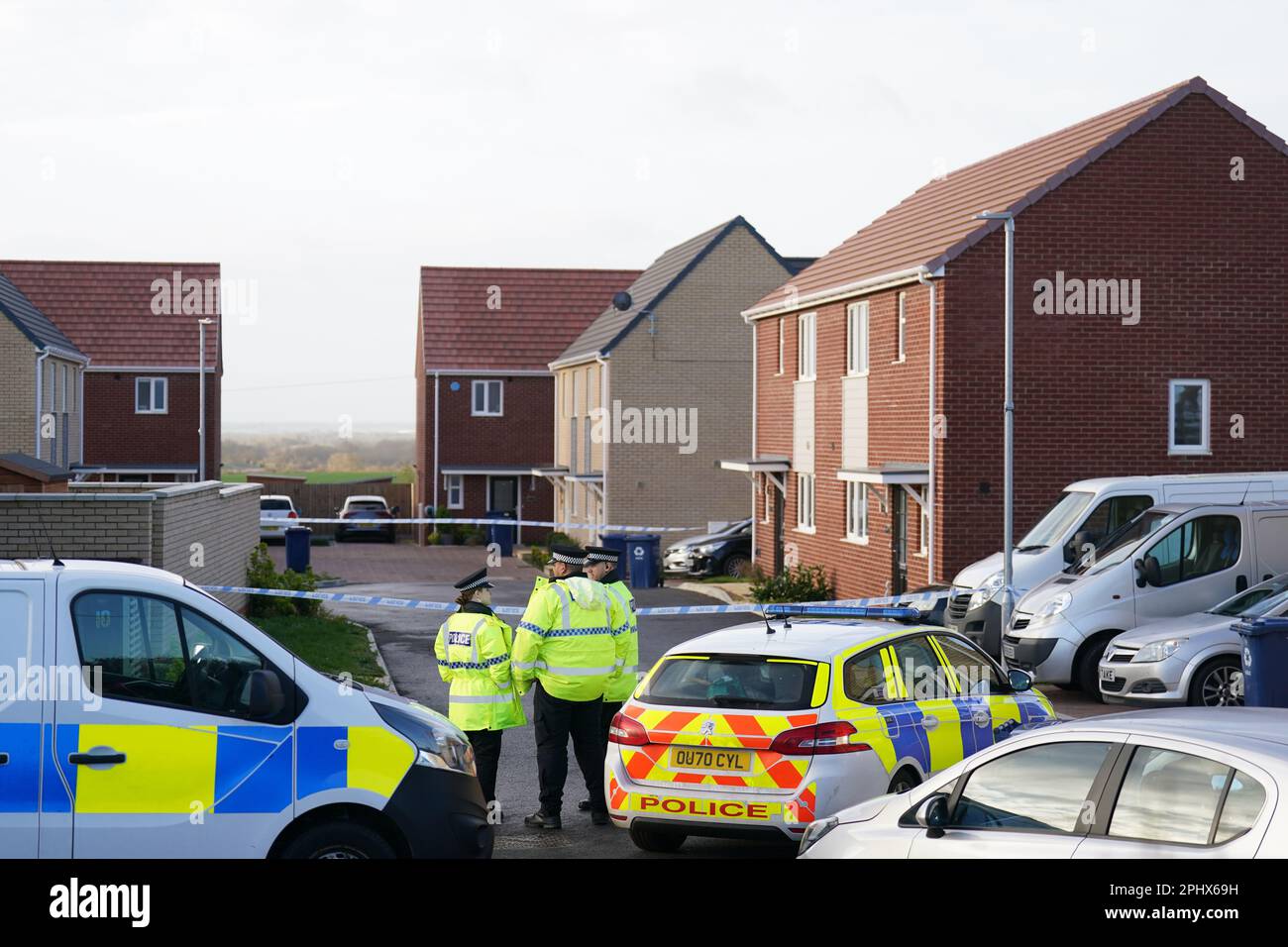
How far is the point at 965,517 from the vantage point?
23547 mm

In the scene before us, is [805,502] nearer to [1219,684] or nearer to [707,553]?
[707,553]

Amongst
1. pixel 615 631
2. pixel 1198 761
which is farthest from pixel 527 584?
pixel 1198 761

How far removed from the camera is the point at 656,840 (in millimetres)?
10266

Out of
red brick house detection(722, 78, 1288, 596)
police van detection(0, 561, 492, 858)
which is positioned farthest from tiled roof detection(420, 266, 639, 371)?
police van detection(0, 561, 492, 858)

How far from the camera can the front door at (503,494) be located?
5888cm

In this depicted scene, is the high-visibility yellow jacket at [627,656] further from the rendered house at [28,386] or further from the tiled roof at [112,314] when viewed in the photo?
the tiled roof at [112,314]

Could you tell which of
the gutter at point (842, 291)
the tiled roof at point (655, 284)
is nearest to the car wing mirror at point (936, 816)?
the gutter at point (842, 291)

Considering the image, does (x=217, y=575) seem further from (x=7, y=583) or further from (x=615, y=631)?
(x=7, y=583)

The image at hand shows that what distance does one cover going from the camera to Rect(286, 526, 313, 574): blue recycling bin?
3506cm

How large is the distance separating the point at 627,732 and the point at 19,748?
4014 millimetres

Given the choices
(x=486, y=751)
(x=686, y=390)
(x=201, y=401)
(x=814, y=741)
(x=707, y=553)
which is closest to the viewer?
(x=814, y=741)

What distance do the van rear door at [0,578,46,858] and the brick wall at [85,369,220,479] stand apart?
50095 millimetres

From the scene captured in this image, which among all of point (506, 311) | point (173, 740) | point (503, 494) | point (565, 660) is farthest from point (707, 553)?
point (173, 740)

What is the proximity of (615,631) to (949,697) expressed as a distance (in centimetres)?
235
